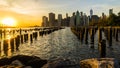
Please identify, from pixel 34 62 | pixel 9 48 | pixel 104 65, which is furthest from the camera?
pixel 9 48

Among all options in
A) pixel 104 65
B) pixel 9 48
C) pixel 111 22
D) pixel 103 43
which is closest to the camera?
pixel 104 65

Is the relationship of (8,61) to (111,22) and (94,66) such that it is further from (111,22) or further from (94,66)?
(111,22)

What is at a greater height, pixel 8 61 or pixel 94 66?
pixel 94 66

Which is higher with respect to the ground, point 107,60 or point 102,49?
point 107,60

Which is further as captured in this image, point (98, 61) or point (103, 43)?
point (103, 43)

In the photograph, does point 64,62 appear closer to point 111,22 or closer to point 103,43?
point 103,43

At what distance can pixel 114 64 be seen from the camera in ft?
21.6

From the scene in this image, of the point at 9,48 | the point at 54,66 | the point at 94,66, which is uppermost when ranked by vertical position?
the point at 94,66

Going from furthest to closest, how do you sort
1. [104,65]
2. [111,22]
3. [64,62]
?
[111,22] → [64,62] → [104,65]

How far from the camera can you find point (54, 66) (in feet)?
34.8

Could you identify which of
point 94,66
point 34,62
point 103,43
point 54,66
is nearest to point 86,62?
point 94,66

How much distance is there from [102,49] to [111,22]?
6875 centimetres

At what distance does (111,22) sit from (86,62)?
85.3 metres

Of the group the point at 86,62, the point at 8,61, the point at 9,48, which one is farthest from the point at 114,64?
the point at 9,48
